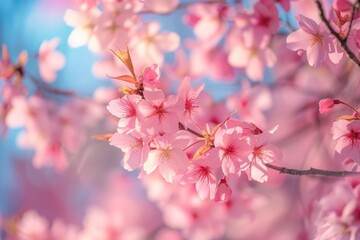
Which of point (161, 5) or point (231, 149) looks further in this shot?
point (161, 5)

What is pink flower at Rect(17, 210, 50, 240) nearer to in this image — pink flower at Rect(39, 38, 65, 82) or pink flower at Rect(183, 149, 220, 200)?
→ pink flower at Rect(39, 38, 65, 82)

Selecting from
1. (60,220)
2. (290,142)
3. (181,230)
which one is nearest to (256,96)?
(290,142)

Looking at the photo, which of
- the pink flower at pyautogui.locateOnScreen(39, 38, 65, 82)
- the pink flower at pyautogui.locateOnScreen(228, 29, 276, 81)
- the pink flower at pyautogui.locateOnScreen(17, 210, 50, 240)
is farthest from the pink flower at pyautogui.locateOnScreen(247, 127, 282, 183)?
the pink flower at pyautogui.locateOnScreen(17, 210, 50, 240)

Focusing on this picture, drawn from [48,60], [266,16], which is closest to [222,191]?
[266,16]

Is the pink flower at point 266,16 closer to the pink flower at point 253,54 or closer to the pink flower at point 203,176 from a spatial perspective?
the pink flower at point 253,54

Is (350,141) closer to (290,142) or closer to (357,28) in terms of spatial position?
(357,28)

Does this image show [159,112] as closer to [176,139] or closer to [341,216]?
[176,139]

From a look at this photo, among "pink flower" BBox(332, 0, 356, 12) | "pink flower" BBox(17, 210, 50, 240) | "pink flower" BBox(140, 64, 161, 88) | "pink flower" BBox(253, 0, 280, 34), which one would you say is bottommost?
"pink flower" BBox(17, 210, 50, 240)
